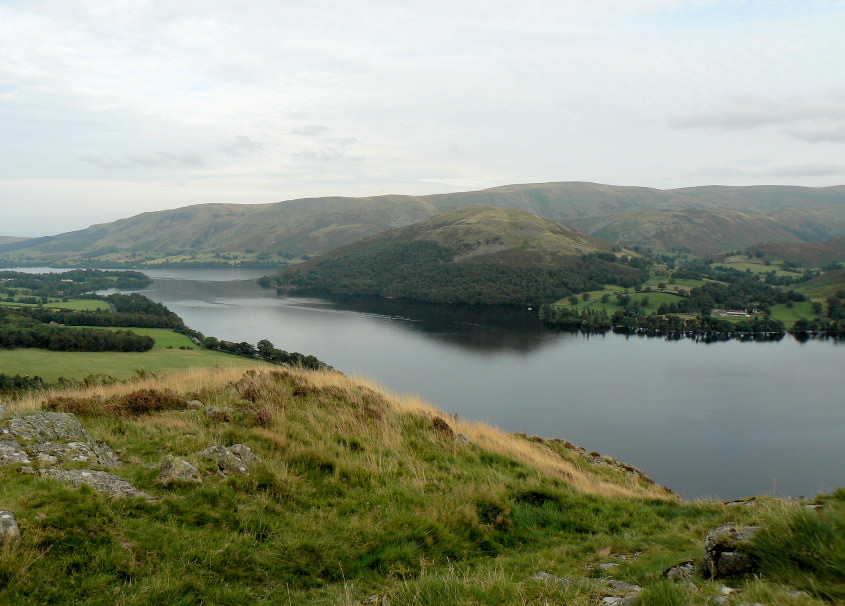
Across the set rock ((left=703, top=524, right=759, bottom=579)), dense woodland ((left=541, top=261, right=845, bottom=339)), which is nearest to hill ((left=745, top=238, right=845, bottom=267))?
dense woodland ((left=541, top=261, right=845, bottom=339))

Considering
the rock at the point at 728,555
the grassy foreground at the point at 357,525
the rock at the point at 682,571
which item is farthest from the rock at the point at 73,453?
the rock at the point at 728,555

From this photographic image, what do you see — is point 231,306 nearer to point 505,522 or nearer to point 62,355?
point 62,355

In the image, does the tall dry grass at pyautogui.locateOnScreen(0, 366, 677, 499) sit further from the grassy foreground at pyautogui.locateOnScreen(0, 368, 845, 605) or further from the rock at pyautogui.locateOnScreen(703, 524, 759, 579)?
the rock at pyautogui.locateOnScreen(703, 524, 759, 579)

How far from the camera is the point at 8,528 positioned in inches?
177

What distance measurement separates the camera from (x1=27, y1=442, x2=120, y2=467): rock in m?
6.59

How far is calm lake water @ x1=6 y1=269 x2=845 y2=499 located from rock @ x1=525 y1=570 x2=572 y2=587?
1984 centimetres

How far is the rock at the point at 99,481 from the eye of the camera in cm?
581

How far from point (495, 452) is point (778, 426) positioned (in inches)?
2088

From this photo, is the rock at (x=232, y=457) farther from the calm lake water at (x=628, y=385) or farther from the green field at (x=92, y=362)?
the green field at (x=92, y=362)

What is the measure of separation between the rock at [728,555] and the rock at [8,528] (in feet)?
20.6

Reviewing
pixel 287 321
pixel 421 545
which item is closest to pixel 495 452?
pixel 421 545

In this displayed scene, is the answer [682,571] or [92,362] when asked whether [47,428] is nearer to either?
[682,571]

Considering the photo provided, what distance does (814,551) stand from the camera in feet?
12.5

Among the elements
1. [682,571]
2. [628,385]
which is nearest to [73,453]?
[682,571]
